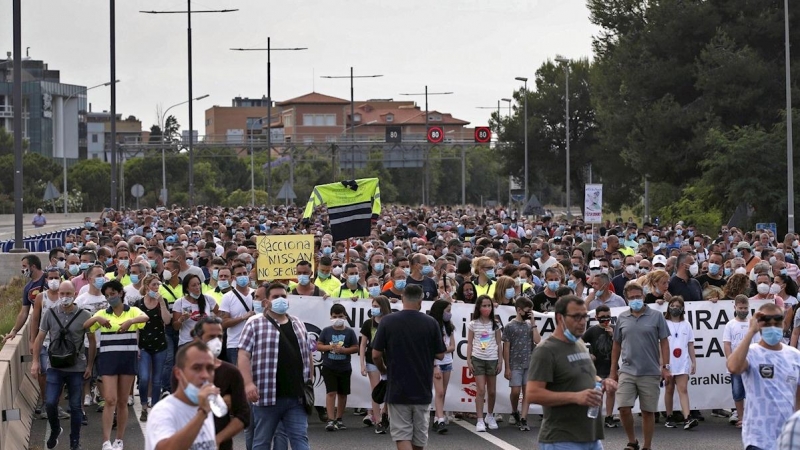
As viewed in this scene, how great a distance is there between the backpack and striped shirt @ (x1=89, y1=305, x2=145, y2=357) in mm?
263

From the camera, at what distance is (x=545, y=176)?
8844 centimetres

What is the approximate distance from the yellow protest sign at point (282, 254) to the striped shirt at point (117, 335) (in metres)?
4.09

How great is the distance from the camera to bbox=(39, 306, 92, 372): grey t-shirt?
1367cm

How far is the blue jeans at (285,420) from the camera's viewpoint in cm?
1043

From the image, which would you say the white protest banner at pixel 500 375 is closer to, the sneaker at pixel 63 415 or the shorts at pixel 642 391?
the shorts at pixel 642 391

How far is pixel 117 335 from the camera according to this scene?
44.5ft

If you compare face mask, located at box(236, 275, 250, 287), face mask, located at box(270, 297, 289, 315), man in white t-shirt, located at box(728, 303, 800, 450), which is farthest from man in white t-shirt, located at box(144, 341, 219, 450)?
face mask, located at box(236, 275, 250, 287)

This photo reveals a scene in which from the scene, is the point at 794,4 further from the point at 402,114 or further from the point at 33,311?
the point at 402,114

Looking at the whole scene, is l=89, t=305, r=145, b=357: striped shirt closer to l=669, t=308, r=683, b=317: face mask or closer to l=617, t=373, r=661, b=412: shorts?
l=617, t=373, r=661, b=412: shorts

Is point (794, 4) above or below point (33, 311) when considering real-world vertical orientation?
above

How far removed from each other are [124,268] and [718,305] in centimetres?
694

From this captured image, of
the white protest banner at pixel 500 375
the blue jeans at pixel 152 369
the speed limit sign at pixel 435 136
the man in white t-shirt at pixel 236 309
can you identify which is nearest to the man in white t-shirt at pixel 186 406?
the man in white t-shirt at pixel 236 309

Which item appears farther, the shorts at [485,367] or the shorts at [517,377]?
the shorts at [517,377]

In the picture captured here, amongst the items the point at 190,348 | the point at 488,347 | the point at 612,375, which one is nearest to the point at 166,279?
the point at 488,347
